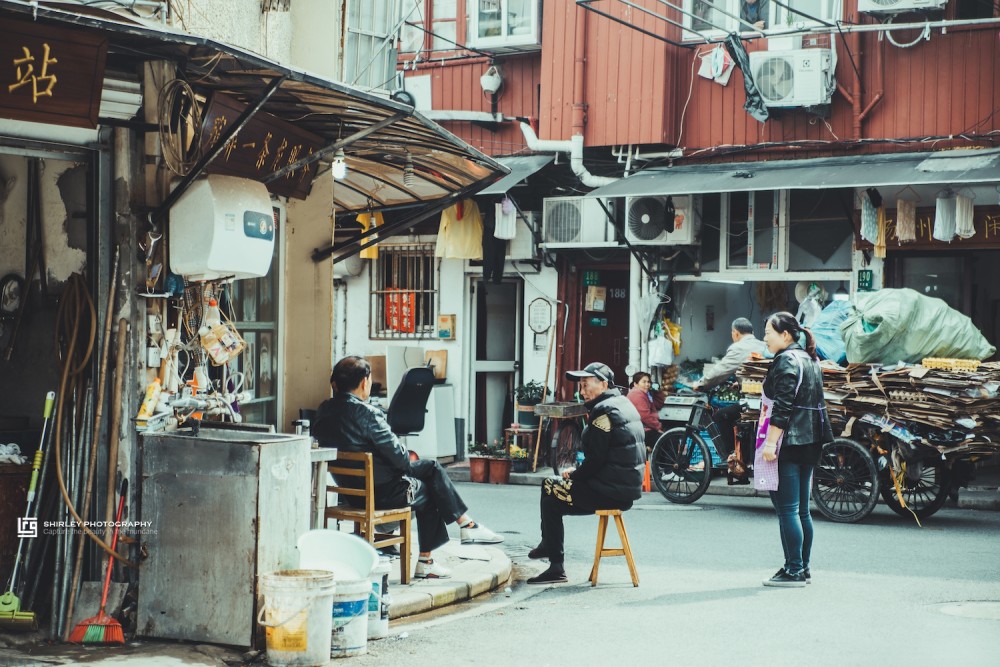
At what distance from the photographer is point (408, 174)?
10266mm

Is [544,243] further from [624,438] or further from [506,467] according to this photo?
[624,438]

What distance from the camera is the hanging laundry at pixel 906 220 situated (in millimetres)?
14703

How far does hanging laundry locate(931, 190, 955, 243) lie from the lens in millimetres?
14164

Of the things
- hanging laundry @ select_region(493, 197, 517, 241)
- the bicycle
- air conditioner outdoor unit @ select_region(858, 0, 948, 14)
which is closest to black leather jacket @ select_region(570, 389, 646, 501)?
the bicycle

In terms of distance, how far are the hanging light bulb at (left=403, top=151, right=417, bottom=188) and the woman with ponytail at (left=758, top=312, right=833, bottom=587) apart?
3.26 meters

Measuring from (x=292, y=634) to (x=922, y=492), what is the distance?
26.1 ft

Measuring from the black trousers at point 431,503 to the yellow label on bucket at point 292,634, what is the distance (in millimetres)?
2408

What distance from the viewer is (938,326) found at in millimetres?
12477

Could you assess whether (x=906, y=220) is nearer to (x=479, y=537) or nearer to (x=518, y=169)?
(x=518, y=169)

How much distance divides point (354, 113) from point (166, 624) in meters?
3.67

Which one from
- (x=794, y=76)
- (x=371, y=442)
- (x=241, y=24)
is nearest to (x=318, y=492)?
(x=371, y=442)

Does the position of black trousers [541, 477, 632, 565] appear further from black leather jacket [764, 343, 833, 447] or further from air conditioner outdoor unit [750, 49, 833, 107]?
air conditioner outdoor unit [750, 49, 833, 107]

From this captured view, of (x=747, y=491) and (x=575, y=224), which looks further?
(x=575, y=224)

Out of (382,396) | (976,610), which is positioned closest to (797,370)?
(976,610)
